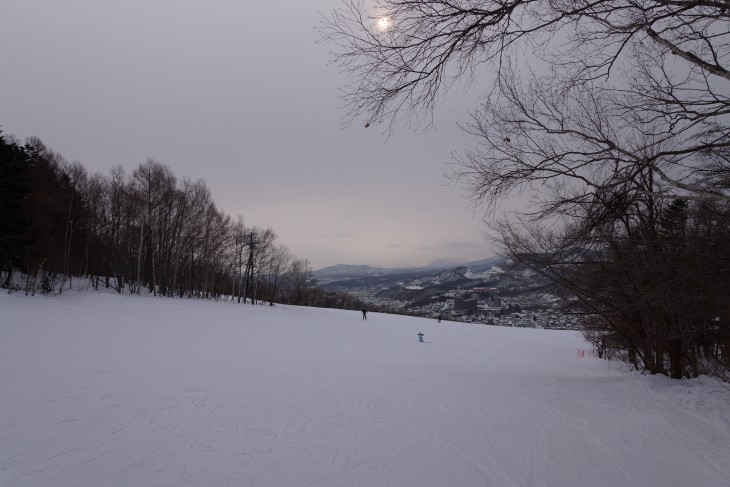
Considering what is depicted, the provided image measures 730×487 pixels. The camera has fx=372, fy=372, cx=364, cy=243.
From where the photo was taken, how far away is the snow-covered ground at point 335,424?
14.4ft

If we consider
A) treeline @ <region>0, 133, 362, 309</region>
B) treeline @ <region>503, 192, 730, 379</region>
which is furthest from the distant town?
treeline @ <region>0, 133, 362, 309</region>

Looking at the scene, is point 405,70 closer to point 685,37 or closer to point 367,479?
point 685,37

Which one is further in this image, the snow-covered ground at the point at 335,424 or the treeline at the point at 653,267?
the treeline at the point at 653,267

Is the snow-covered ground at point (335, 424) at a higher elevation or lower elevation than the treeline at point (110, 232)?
lower

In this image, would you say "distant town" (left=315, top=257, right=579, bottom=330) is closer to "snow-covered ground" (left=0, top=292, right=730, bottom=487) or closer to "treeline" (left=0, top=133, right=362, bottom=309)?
"snow-covered ground" (left=0, top=292, right=730, bottom=487)

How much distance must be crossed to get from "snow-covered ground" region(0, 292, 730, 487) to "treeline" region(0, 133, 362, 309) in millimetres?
Answer: 17056

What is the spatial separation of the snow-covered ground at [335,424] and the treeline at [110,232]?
1706 cm

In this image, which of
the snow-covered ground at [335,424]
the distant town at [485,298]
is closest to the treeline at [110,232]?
the snow-covered ground at [335,424]

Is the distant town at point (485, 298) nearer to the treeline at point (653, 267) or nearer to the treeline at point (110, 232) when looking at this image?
the treeline at point (653, 267)

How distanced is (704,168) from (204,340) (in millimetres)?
17830

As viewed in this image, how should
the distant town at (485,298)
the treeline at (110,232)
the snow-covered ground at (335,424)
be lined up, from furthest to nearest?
the treeline at (110,232) → the distant town at (485,298) → the snow-covered ground at (335,424)

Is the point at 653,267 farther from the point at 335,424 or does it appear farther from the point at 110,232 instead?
the point at 110,232

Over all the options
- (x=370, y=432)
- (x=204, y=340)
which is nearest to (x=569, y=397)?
(x=370, y=432)

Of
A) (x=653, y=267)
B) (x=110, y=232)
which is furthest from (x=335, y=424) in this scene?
(x=110, y=232)
